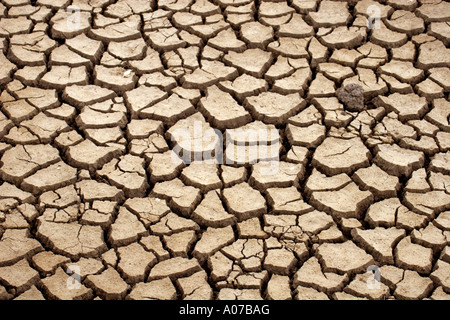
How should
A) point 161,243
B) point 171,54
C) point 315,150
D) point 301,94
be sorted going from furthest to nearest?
point 171,54, point 301,94, point 315,150, point 161,243

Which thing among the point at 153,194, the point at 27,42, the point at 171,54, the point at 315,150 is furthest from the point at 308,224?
the point at 27,42

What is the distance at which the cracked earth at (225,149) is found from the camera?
9.51 feet

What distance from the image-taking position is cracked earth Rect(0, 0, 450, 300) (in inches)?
114

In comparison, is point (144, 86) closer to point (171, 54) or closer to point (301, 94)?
point (171, 54)

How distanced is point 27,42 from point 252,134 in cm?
165

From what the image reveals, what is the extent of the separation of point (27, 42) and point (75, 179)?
130 cm

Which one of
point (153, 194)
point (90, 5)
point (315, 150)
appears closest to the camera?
point (153, 194)

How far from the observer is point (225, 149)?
348cm

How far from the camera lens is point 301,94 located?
3.82m

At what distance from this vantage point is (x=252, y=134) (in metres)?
3.56

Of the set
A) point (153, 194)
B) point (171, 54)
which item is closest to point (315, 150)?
point (153, 194)

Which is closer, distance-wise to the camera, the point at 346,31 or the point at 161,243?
the point at 161,243

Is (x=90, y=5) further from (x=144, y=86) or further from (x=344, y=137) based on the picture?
(x=344, y=137)

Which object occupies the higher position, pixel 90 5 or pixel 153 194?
pixel 90 5
